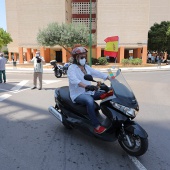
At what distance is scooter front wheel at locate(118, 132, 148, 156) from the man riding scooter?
1.40ft

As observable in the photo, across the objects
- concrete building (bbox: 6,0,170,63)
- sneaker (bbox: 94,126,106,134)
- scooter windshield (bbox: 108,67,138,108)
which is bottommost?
sneaker (bbox: 94,126,106,134)

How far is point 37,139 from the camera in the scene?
157 inches

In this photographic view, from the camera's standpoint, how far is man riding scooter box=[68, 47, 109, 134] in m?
3.59

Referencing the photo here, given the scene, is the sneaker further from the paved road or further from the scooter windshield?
the scooter windshield

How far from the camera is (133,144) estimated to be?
3.30 metres

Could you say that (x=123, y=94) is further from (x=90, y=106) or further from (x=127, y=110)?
(x=90, y=106)

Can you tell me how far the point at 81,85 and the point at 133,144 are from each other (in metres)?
1.34

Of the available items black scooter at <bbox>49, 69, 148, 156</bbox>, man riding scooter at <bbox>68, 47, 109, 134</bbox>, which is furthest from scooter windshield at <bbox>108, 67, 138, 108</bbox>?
man riding scooter at <bbox>68, 47, 109, 134</bbox>

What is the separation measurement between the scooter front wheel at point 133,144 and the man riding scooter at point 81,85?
43 cm

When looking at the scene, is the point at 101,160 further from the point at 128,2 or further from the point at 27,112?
the point at 128,2

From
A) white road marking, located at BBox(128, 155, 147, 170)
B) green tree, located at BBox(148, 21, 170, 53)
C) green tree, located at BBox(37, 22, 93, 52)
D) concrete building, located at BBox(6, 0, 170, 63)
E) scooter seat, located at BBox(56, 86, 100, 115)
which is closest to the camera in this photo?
Result: white road marking, located at BBox(128, 155, 147, 170)

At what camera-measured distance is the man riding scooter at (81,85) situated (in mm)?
3588

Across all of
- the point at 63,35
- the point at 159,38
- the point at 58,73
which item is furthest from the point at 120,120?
the point at 159,38

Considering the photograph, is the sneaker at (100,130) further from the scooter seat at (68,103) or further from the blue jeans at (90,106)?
the scooter seat at (68,103)
